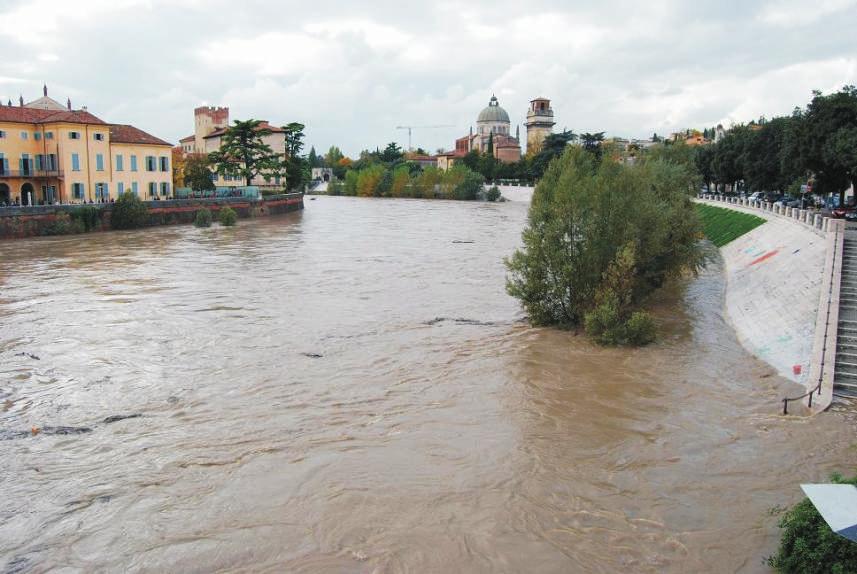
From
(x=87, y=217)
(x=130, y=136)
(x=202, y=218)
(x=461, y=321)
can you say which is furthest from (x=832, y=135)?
(x=130, y=136)

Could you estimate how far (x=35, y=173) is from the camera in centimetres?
4934

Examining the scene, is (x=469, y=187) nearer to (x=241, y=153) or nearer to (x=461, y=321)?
(x=241, y=153)

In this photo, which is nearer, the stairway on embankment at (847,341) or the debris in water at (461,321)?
the stairway on embankment at (847,341)

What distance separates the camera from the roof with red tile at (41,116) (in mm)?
48362

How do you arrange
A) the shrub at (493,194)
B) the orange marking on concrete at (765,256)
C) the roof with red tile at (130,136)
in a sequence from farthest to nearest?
the shrub at (493,194) → the roof with red tile at (130,136) → the orange marking on concrete at (765,256)

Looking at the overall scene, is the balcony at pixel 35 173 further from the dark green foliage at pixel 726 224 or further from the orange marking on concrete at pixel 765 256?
the orange marking on concrete at pixel 765 256

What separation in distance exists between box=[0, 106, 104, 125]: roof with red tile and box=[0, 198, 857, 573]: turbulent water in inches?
1143

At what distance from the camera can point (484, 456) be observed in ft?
40.5

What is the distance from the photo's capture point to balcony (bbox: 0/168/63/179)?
4797 cm

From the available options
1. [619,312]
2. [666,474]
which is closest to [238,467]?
[666,474]

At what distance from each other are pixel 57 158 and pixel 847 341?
48890mm

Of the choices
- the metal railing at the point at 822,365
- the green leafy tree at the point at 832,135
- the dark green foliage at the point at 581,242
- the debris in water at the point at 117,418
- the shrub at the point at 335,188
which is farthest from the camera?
the shrub at the point at 335,188

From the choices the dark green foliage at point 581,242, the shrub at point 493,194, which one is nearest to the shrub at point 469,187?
the shrub at point 493,194

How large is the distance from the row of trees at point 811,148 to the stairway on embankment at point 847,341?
17.9 m
